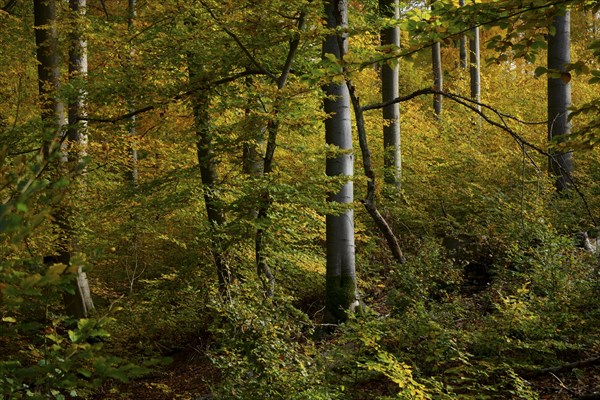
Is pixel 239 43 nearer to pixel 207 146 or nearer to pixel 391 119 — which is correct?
pixel 207 146

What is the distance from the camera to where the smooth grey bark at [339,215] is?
704 cm

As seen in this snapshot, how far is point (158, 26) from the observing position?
7328 millimetres

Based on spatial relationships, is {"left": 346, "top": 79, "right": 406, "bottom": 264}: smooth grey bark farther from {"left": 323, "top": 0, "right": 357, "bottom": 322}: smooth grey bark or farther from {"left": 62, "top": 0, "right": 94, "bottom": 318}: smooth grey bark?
{"left": 62, "top": 0, "right": 94, "bottom": 318}: smooth grey bark

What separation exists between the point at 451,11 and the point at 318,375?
2500 mm

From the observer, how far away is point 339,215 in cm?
698

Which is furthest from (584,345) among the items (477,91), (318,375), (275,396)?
(477,91)

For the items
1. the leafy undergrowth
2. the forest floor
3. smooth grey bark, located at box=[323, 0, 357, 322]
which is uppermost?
smooth grey bark, located at box=[323, 0, 357, 322]

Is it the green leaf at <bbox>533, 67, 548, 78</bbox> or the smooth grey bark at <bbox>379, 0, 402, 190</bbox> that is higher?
the smooth grey bark at <bbox>379, 0, 402, 190</bbox>

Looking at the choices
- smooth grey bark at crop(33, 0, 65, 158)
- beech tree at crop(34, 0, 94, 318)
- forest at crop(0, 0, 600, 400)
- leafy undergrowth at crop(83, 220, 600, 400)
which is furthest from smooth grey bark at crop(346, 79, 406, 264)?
smooth grey bark at crop(33, 0, 65, 158)

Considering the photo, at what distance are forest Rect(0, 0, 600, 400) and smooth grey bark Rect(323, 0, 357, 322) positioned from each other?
24mm

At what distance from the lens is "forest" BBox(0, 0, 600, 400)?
4141 millimetres

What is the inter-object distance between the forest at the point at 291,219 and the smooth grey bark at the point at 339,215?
2 centimetres

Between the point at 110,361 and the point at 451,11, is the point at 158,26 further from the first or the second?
the point at 110,361

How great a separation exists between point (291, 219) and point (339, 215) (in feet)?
1.95
